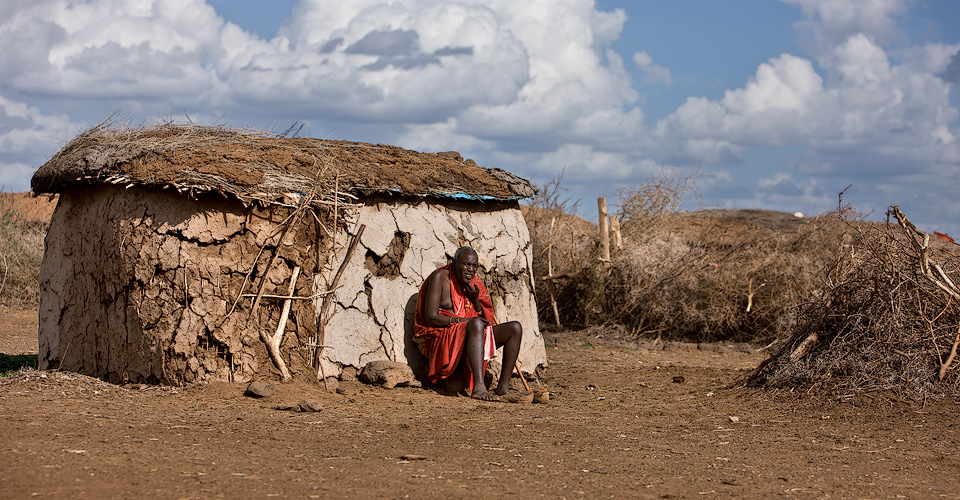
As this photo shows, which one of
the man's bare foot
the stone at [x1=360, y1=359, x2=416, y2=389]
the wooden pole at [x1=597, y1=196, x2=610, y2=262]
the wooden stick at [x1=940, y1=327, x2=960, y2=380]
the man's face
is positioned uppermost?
the wooden pole at [x1=597, y1=196, x2=610, y2=262]

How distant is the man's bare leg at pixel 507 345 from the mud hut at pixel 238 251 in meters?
0.72

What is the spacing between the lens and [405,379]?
6.91 m

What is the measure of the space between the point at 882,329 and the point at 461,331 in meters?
3.40

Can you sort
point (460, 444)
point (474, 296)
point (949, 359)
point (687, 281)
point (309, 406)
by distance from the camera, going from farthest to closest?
point (687, 281) → point (474, 296) → point (949, 359) → point (309, 406) → point (460, 444)

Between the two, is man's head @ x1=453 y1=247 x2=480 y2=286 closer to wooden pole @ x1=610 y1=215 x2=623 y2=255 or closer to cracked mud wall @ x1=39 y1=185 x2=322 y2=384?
cracked mud wall @ x1=39 y1=185 x2=322 y2=384

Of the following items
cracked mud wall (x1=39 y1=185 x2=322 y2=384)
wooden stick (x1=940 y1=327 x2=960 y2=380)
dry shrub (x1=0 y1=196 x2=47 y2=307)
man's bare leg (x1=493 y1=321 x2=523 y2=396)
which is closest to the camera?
cracked mud wall (x1=39 y1=185 x2=322 y2=384)

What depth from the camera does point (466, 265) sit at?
6770 millimetres

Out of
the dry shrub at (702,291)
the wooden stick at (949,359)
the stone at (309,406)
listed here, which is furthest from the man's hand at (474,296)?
the dry shrub at (702,291)

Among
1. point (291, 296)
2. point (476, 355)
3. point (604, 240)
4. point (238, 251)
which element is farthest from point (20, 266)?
point (476, 355)

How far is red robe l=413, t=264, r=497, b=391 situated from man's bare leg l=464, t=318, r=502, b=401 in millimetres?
66

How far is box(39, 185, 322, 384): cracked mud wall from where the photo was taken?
6.21 metres

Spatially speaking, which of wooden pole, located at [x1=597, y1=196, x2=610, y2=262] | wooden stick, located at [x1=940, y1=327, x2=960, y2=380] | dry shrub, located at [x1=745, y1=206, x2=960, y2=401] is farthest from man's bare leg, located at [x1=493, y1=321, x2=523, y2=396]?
wooden pole, located at [x1=597, y1=196, x2=610, y2=262]

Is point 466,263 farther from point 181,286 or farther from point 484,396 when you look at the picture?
point 181,286

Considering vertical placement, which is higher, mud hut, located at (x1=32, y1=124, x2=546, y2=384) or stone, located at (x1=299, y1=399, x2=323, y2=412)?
mud hut, located at (x1=32, y1=124, x2=546, y2=384)
